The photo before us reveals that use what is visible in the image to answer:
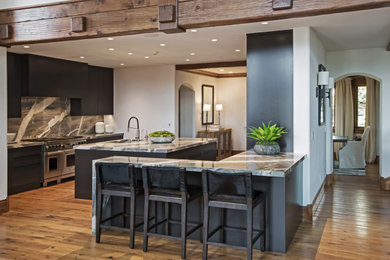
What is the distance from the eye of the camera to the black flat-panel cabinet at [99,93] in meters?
8.50

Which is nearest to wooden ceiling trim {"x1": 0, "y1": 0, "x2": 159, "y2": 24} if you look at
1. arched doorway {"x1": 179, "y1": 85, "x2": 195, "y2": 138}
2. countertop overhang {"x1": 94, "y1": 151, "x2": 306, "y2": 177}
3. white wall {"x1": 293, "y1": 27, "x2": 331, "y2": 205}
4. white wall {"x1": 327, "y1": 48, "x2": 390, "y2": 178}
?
countertop overhang {"x1": 94, "y1": 151, "x2": 306, "y2": 177}

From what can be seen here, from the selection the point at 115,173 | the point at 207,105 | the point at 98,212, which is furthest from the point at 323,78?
the point at 207,105

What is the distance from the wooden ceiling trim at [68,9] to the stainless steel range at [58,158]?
2.78 m

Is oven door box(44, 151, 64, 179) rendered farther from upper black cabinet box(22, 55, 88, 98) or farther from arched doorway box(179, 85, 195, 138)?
arched doorway box(179, 85, 195, 138)

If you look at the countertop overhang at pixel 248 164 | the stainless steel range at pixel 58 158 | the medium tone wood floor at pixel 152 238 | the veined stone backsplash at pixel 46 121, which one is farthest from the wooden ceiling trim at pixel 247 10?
the veined stone backsplash at pixel 46 121

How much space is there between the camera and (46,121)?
25.4 ft

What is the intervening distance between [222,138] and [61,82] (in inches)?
189

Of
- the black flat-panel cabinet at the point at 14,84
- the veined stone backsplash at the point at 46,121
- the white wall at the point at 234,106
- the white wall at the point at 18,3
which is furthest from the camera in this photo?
the white wall at the point at 234,106

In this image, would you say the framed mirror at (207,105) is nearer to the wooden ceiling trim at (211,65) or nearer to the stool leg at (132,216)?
the wooden ceiling trim at (211,65)

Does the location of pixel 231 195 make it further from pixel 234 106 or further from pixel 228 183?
pixel 234 106

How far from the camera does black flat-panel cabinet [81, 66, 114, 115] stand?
8500 mm

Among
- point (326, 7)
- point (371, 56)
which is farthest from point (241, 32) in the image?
point (371, 56)

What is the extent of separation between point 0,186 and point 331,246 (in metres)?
4.31

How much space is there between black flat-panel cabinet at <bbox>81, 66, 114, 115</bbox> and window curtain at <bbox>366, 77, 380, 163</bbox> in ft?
21.9
